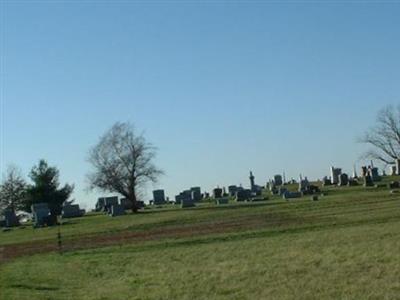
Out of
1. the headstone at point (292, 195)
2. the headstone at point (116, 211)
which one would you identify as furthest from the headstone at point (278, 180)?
the headstone at point (116, 211)

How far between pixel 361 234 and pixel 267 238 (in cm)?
413

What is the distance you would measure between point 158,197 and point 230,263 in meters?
59.0

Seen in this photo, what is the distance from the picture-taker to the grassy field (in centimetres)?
1338

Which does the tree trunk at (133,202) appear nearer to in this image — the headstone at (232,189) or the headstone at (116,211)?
the headstone at (116,211)

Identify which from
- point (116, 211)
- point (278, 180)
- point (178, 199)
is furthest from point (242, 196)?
point (278, 180)

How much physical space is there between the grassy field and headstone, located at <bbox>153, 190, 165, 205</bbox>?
41464mm

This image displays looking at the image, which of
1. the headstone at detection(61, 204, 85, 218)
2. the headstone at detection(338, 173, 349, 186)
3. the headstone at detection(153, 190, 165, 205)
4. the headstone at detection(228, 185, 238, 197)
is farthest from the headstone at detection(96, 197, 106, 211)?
the headstone at detection(338, 173, 349, 186)

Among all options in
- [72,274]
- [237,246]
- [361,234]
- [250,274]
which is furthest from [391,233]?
[72,274]

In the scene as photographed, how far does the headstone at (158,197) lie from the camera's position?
251 feet

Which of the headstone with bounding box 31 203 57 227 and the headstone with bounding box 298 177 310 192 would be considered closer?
the headstone with bounding box 31 203 57 227

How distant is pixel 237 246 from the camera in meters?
22.9

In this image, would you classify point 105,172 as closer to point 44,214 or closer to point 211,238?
point 44,214

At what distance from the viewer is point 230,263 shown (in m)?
18.1

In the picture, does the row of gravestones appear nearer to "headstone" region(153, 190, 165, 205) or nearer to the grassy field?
"headstone" region(153, 190, 165, 205)
